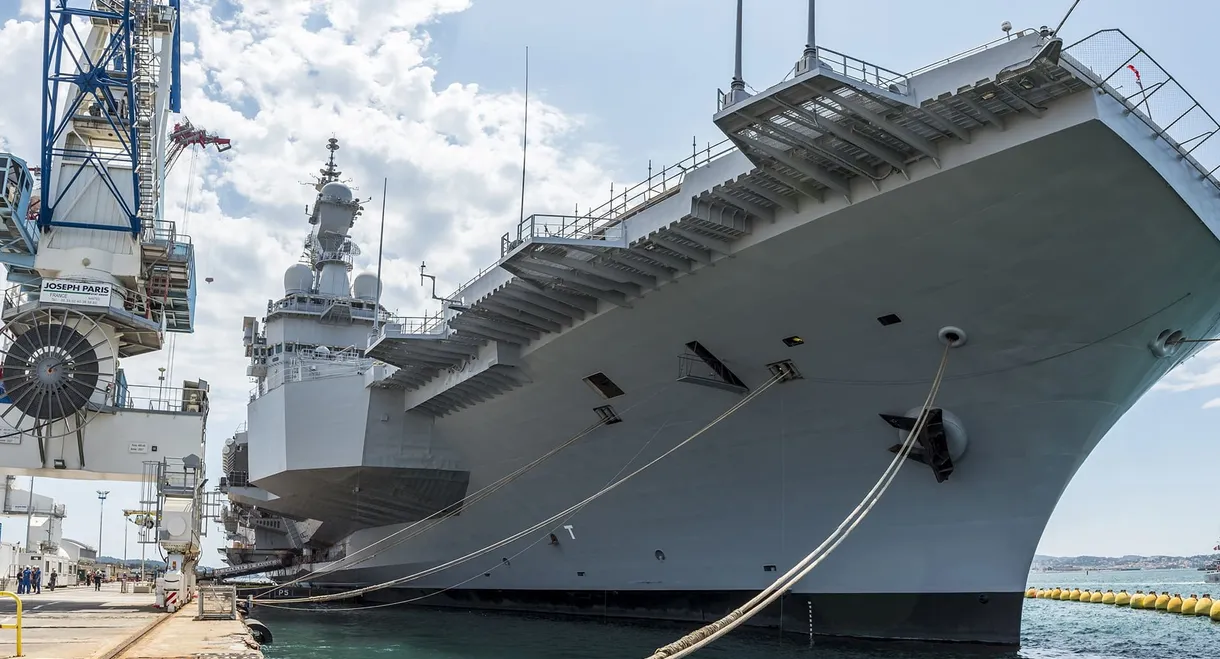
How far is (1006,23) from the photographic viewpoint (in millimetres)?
8531

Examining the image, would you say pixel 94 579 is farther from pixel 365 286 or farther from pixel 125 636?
pixel 125 636

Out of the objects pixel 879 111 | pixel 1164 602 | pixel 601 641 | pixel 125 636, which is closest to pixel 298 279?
pixel 601 641

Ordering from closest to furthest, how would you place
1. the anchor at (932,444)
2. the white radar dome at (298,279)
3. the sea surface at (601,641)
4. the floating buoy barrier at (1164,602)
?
the anchor at (932,444) → the sea surface at (601,641) → the floating buoy barrier at (1164,602) → the white radar dome at (298,279)

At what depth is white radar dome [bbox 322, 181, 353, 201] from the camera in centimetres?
2911

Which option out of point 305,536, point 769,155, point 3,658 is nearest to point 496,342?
point 769,155

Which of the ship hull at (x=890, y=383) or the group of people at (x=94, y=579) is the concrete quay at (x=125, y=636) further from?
the group of people at (x=94, y=579)

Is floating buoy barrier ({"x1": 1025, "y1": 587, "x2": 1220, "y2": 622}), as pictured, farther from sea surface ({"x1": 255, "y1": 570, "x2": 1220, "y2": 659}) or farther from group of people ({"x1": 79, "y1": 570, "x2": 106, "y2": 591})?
group of people ({"x1": 79, "y1": 570, "x2": 106, "y2": 591})

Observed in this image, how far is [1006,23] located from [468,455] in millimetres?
12683

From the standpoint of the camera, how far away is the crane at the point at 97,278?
17609mm

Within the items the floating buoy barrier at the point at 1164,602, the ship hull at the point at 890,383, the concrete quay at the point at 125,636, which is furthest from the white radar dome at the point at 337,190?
the floating buoy barrier at the point at 1164,602

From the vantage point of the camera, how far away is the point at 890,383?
36.6ft

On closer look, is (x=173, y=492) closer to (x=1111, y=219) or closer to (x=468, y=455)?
(x=468, y=455)

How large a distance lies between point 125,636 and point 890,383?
28.2ft

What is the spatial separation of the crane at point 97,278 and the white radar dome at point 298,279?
25.7 feet
